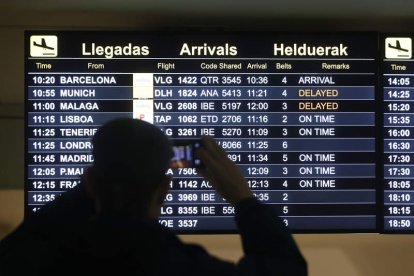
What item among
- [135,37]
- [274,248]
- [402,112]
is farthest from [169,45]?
[274,248]

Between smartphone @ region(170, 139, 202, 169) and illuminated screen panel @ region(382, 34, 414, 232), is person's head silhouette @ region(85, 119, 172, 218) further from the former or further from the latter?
illuminated screen panel @ region(382, 34, 414, 232)

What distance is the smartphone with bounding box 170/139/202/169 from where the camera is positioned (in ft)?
5.39

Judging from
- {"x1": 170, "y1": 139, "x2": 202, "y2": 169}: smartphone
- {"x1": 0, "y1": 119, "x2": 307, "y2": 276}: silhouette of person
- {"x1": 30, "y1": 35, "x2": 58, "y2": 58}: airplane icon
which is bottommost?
{"x1": 0, "y1": 119, "x2": 307, "y2": 276}: silhouette of person

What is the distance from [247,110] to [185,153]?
940 mm

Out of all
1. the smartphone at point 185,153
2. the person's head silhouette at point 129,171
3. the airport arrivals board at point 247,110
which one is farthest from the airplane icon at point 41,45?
the person's head silhouette at point 129,171

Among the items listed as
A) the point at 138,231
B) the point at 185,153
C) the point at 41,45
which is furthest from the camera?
the point at 41,45

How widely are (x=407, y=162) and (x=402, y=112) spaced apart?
190 mm

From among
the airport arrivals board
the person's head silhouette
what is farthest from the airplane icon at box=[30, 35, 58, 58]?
the person's head silhouette

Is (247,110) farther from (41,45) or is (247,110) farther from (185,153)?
(185,153)

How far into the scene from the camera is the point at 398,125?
103 inches

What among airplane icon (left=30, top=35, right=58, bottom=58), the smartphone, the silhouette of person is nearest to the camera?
the silhouette of person

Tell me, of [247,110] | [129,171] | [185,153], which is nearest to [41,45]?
[247,110]

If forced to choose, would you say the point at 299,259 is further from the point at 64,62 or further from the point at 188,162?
the point at 64,62

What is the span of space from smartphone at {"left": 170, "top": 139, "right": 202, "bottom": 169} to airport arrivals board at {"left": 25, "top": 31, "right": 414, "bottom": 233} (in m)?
0.86
